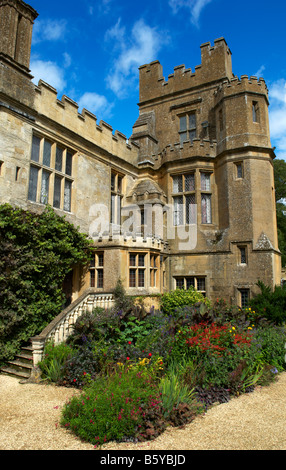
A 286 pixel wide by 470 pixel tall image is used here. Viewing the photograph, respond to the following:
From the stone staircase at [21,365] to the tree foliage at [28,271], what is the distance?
185 millimetres

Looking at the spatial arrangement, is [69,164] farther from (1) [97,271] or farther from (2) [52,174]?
(1) [97,271]

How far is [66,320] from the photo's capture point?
8.34 metres

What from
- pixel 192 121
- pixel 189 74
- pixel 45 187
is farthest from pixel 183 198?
pixel 189 74

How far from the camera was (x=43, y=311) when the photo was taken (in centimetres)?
887

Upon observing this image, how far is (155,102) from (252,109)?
5.75m

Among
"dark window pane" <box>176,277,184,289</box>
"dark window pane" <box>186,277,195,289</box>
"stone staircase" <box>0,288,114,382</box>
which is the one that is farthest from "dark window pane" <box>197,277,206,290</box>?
"stone staircase" <box>0,288,114,382</box>

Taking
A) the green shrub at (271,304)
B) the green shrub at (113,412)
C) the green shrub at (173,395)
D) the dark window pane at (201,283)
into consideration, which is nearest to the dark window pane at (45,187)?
the dark window pane at (201,283)

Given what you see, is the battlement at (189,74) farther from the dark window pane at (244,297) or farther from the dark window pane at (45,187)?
the dark window pane at (244,297)

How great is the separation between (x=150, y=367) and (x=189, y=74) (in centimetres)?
1479

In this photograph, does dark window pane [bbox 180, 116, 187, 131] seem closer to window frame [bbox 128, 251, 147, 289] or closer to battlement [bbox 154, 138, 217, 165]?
battlement [bbox 154, 138, 217, 165]

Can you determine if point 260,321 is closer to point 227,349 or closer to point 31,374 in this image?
point 227,349

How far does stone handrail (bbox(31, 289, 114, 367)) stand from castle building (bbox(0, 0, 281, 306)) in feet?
3.32

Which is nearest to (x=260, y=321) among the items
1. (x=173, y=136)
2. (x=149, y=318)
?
(x=149, y=318)

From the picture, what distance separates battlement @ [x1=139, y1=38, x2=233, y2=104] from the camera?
1529 cm
